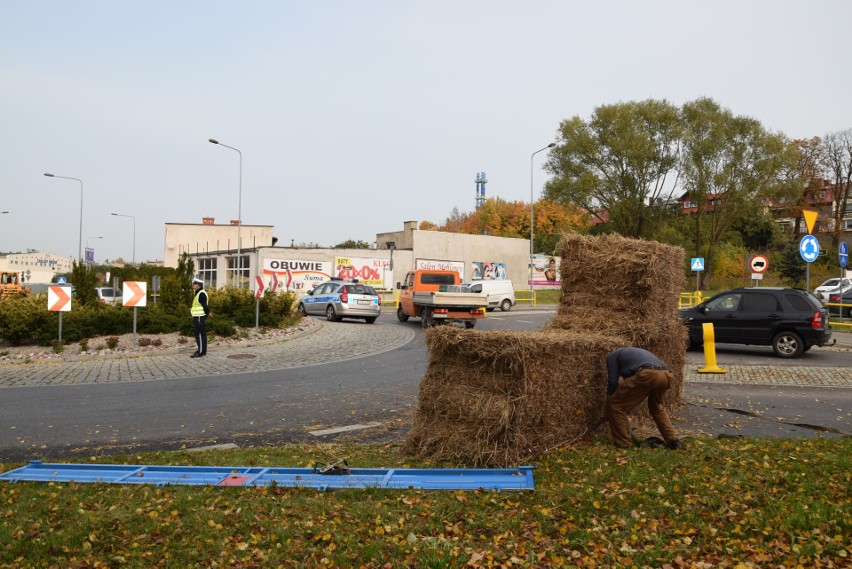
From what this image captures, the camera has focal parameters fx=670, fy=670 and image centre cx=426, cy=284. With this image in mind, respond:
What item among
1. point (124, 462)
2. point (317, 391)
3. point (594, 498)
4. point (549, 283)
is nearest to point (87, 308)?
point (317, 391)

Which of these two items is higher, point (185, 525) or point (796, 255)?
point (796, 255)

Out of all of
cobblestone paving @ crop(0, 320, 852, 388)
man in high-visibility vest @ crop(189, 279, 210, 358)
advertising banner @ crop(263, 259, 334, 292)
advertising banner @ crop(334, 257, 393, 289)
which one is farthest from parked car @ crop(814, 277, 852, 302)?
man in high-visibility vest @ crop(189, 279, 210, 358)

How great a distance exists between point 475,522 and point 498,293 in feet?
108

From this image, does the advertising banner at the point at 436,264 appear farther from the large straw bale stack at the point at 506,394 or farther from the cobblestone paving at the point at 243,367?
the large straw bale stack at the point at 506,394

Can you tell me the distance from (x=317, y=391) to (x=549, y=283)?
5033 centimetres

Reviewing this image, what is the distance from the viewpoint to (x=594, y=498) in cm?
506

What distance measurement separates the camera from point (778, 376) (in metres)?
13.3

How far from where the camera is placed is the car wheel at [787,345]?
16.4 meters

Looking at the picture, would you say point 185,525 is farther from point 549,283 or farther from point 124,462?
point 549,283

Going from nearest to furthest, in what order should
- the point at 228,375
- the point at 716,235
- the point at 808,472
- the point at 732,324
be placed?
1. the point at 808,472
2. the point at 228,375
3. the point at 732,324
4. the point at 716,235

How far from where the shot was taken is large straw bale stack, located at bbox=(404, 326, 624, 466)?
6242mm

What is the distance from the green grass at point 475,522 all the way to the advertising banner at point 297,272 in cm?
3991

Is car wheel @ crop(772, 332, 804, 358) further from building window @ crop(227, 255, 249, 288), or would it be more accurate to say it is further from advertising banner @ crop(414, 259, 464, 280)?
advertising banner @ crop(414, 259, 464, 280)

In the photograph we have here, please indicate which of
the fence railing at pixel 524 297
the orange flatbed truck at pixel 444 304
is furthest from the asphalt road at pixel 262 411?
the fence railing at pixel 524 297
